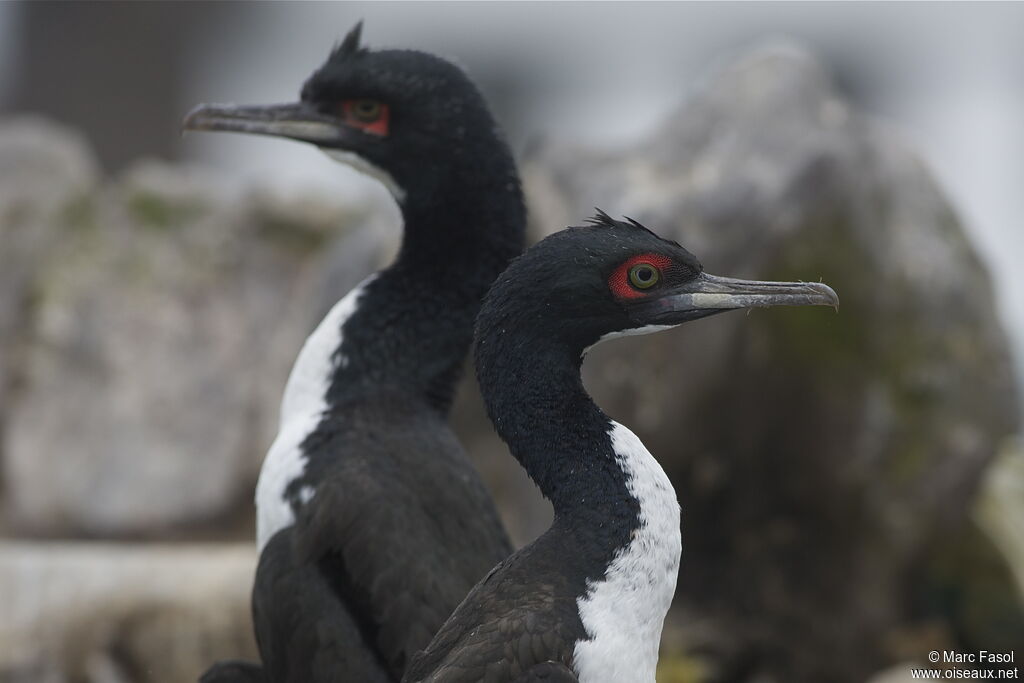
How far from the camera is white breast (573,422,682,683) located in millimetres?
2914

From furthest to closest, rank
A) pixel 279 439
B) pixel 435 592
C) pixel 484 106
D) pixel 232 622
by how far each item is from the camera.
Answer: pixel 232 622
pixel 484 106
pixel 279 439
pixel 435 592

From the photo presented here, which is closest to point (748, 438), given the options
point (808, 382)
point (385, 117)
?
point (808, 382)

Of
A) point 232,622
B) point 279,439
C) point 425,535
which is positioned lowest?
point 232,622

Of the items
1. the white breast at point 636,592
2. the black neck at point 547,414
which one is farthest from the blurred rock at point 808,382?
the white breast at point 636,592

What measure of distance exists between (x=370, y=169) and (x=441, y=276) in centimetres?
49

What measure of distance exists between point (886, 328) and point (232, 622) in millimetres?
4057

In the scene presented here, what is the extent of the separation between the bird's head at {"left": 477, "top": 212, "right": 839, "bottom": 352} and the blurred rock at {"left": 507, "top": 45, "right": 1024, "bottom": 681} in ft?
14.1

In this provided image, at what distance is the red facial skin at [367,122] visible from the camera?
14.6 feet

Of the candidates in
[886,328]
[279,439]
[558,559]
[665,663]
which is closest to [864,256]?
[886,328]

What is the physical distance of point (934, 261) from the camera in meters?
8.15

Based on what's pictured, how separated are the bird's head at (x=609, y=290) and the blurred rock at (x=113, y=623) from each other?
14.6 ft

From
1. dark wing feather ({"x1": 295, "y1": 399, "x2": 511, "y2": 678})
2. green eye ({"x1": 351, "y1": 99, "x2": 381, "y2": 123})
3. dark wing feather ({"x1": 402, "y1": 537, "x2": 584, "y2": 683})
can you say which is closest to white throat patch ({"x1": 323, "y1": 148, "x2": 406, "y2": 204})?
green eye ({"x1": 351, "y1": 99, "x2": 381, "y2": 123})

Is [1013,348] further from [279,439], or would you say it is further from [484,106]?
[279,439]

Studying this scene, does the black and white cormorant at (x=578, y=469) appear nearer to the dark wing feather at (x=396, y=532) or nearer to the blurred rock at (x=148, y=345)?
the dark wing feather at (x=396, y=532)
